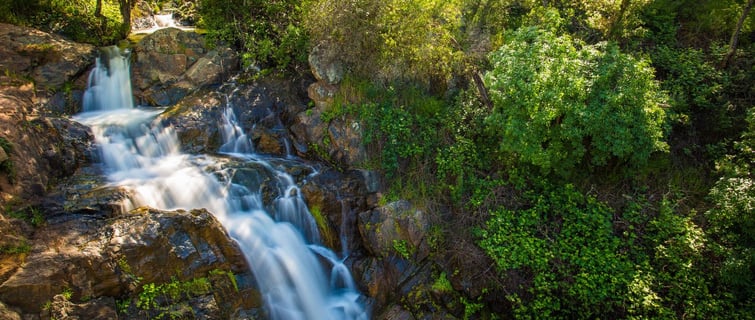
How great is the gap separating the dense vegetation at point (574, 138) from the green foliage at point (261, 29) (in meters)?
0.65

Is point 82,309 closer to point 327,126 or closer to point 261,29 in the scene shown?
point 327,126

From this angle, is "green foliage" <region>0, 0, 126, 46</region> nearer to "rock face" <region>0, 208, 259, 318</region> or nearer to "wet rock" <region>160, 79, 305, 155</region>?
"wet rock" <region>160, 79, 305, 155</region>

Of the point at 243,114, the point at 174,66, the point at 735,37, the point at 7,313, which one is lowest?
the point at 7,313

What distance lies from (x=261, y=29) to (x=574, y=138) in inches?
331

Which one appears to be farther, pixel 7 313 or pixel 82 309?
pixel 82 309

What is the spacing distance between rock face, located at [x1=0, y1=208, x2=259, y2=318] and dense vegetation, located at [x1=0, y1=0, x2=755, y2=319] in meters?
3.46

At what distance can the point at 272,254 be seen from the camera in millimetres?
7102

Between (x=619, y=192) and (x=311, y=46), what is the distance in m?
7.18

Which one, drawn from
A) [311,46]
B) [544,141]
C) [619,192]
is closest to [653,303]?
[619,192]

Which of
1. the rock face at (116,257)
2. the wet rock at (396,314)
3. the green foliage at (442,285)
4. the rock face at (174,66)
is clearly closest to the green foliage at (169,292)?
the rock face at (116,257)

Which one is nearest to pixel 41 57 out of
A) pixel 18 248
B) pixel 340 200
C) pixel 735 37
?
pixel 18 248

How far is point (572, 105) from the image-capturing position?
21.4ft

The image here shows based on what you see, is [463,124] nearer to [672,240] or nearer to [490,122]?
[490,122]

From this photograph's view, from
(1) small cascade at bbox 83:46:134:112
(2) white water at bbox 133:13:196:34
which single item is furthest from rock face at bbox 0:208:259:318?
(2) white water at bbox 133:13:196:34
